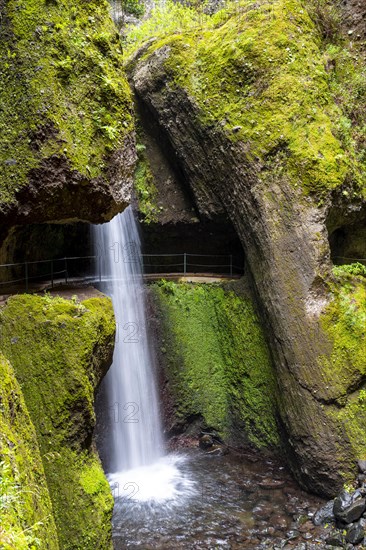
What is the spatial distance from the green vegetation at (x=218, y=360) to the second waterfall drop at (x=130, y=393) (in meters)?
0.64

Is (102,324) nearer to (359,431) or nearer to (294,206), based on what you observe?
(294,206)

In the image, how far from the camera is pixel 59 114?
680 cm

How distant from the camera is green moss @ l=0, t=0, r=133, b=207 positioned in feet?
21.6

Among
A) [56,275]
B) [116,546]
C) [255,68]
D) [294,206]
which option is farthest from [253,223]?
[116,546]

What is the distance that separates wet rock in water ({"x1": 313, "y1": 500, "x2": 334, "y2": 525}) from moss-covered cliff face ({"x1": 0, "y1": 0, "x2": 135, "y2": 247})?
638cm

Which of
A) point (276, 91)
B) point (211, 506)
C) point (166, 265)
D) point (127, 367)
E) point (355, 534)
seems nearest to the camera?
point (355, 534)

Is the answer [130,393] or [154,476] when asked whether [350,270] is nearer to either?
[130,393]

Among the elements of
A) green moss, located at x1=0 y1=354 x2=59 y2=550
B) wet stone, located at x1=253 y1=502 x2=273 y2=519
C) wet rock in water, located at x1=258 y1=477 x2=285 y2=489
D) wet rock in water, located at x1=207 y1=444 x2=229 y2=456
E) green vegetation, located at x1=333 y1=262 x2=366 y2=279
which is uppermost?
green vegetation, located at x1=333 y1=262 x2=366 y2=279

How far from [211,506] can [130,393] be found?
119 inches

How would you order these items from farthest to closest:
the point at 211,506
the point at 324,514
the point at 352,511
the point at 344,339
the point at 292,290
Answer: the point at 292,290, the point at 344,339, the point at 211,506, the point at 324,514, the point at 352,511

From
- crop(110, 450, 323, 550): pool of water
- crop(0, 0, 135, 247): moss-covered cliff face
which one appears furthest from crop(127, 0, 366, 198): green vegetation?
crop(110, 450, 323, 550): pool of water

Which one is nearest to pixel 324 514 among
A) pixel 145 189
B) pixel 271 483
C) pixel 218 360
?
pixel 271 483

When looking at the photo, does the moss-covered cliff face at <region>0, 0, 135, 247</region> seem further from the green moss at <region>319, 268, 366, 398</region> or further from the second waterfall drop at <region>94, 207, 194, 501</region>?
the green moss at <region>319, 268, 366, 398</region>

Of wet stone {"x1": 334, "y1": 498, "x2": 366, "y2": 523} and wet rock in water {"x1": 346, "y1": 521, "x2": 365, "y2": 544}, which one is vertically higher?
wet stone {"x1": 334, "y1": 498, "x2": 366, "y2": 523}
